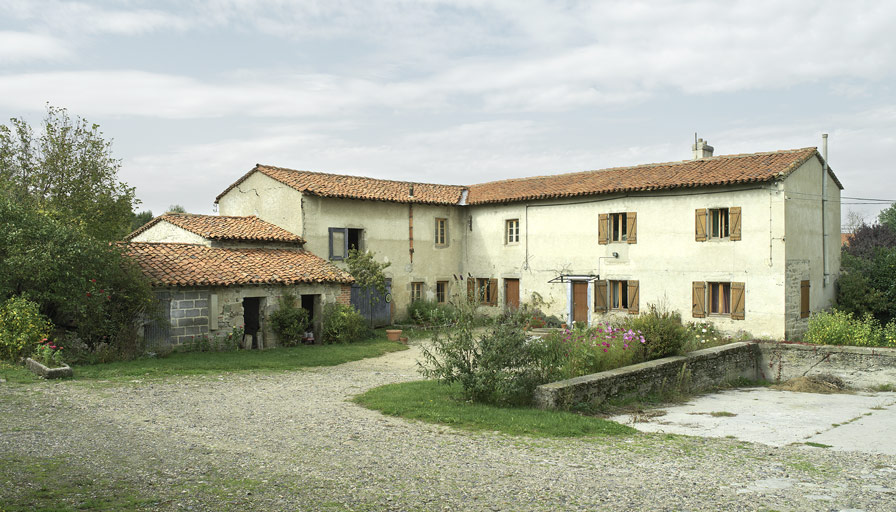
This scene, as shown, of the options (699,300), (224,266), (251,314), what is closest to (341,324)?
(251,314)

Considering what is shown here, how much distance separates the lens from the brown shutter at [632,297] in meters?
23.1

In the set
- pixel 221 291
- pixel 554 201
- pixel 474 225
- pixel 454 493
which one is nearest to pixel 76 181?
pixel 221 291

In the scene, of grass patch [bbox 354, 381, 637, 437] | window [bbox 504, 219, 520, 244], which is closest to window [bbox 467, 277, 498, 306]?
window [bbox 504, 219, 520, 244]

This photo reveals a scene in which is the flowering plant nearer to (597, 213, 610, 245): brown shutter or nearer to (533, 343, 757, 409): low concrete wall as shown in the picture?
(533, 343, 757, 409): low concrete wall

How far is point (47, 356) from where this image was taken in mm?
13258

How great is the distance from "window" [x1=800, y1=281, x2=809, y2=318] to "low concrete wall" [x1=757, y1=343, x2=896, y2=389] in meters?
4.77

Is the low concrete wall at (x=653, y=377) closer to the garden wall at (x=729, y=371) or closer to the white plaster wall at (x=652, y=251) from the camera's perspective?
the garden wall at (x=729, y=371)

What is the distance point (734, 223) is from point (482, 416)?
47.3 feet

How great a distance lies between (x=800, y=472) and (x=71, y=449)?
816 cm

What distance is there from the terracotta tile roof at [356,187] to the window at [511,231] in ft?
8.23

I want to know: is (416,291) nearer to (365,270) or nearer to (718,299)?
(365,270)

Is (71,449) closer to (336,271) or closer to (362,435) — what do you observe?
(362,435)

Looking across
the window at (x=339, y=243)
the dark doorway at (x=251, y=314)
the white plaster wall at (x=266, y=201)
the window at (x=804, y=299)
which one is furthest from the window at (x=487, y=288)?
the window at (x=804, y=299)

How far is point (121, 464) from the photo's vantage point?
6879 mm
